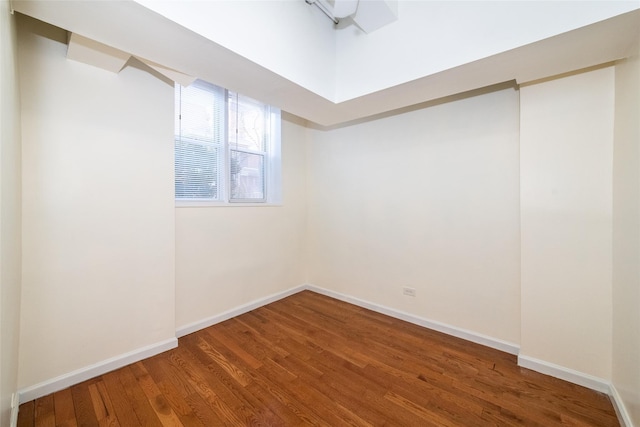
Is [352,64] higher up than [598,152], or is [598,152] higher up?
[352,64]

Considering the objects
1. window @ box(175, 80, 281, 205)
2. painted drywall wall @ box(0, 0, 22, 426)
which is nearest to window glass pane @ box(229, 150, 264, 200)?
window @ box(175, 80, 281, 205)

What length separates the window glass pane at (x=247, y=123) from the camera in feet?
9.77

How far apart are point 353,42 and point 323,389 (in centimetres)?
287

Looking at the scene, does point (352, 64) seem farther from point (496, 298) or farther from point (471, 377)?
point (471, 377)

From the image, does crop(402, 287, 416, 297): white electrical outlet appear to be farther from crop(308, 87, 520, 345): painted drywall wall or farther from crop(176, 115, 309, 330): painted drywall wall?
crop(176, 115, 309, 330): painted drywall wall

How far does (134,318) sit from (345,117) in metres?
2.82

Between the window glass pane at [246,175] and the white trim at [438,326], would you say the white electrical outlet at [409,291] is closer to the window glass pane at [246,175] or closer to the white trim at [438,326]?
the white trim at [438,326]

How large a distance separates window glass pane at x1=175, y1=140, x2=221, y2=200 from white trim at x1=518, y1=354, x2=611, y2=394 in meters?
3.32

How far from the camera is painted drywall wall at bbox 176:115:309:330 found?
248cm

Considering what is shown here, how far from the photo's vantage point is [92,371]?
1.83m

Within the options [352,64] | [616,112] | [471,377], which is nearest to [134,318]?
[471,377]

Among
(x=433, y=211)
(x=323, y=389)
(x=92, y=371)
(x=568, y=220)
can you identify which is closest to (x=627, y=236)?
(x=568, y=220)

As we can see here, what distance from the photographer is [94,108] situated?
6.02ft

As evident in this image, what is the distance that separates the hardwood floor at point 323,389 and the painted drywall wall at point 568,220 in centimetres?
33
